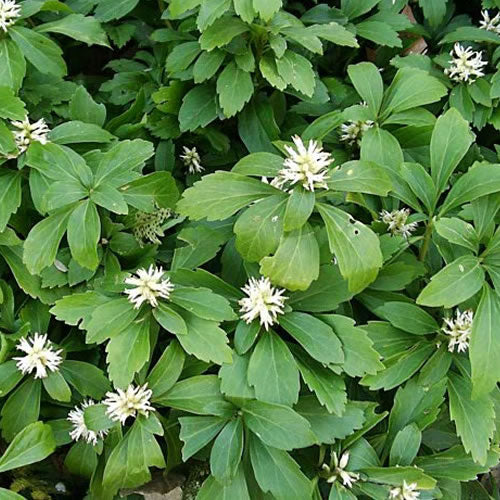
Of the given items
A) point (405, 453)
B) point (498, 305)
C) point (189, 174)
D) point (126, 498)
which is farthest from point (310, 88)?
point (126, 498)

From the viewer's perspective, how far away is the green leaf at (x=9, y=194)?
1485mm

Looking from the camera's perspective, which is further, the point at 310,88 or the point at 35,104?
the point at 35,104

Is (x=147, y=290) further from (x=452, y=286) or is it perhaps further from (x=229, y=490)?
(x=452, y=286)

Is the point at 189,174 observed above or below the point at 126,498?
above

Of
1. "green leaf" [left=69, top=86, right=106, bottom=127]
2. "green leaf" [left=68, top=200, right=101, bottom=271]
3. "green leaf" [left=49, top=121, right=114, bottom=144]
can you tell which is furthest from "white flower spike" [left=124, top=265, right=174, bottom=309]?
"green leaf" [left=69, top=86, right=106, bottom=127]

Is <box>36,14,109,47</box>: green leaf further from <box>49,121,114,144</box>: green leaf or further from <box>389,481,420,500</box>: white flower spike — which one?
<box>389,481,420,500</box>: white flower spike

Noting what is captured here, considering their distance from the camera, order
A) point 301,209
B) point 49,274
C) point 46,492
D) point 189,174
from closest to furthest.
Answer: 1. point 301,209
2. point 49,274
3. point 46,492
4. point 189,174

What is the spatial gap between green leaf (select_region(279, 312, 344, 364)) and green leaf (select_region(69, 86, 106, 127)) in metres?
0.75

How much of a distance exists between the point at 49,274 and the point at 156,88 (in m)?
0.66

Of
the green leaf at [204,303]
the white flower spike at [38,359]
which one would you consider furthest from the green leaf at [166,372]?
the white flower spike at [38,359]

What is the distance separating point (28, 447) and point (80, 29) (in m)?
1.06

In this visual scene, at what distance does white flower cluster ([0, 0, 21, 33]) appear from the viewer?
5.16 feet

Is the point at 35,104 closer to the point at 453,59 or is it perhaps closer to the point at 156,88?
the point at 156,88

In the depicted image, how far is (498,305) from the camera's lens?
4.28ft
